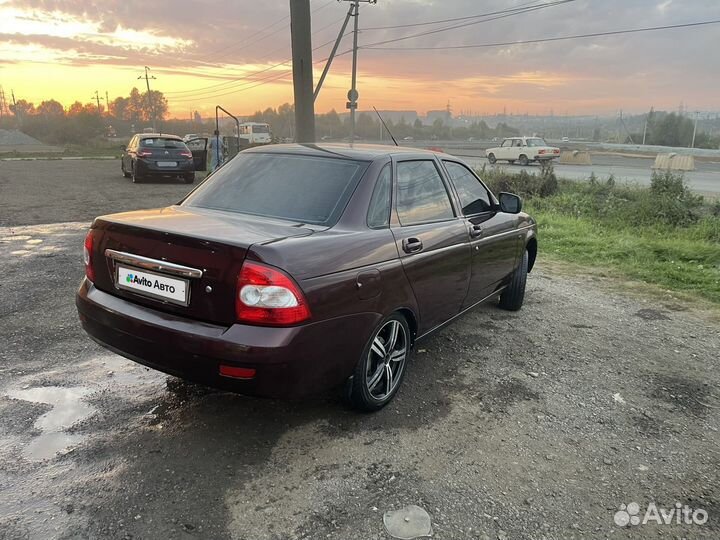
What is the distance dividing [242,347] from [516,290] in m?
3.42

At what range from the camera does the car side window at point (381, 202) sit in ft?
10.4

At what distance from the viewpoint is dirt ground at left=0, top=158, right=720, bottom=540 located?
237 cm

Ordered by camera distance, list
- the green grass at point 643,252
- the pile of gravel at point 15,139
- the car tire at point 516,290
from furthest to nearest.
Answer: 1. the pile of gravel at point 15,139
2. the green grass at point 643,252
3. the car tire at point 516,290

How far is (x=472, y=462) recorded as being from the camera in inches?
111

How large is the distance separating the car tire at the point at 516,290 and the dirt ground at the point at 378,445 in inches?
23.1

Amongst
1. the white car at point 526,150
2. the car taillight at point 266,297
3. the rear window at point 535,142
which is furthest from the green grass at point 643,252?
the rear window at point 535,142

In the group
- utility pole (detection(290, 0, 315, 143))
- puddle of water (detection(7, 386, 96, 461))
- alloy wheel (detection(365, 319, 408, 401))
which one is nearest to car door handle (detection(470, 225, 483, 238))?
alloy wheel (detection(365, 319, 408, 401))

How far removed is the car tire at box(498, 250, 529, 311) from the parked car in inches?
513

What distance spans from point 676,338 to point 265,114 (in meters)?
101

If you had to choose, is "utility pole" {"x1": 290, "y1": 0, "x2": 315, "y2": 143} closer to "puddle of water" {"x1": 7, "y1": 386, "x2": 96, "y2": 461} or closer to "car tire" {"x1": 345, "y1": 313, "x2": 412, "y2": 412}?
"car tire" {"x1": 345, "y1": 313, "x2": 412, "y2": 412}

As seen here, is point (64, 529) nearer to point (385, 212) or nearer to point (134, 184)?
point (385, 212)

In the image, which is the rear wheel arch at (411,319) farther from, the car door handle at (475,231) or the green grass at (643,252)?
the green grass at (643,252)

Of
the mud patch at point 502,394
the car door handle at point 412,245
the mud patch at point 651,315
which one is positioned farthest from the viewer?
the mud patch at point 651,315

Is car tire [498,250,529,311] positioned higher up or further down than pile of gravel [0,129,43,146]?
further down
